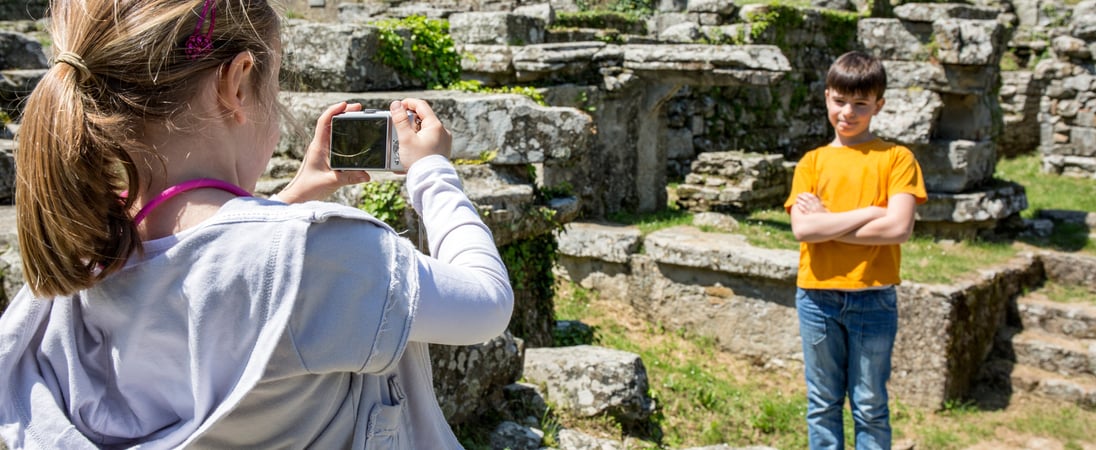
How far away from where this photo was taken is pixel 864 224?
3.61 m

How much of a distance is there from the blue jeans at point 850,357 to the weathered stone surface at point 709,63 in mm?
4467

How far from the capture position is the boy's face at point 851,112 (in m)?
3.80

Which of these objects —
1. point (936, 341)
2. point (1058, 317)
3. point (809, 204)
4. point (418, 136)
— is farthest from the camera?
point (1058, 317)

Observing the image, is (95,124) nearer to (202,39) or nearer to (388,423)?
(202,39)

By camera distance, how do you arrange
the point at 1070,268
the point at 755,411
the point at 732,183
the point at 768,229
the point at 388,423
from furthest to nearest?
the point at 732,183, the point at 768,229, the point at 1070,268, the point at 755,411, the point at 388,423

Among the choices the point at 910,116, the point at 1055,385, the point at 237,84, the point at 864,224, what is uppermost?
the point at 237,84

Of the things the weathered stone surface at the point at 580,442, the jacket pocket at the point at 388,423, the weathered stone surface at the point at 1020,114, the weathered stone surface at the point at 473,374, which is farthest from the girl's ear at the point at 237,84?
the weathered stone surface at the point at 1020,114

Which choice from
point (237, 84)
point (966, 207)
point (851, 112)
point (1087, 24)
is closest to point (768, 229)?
point (966, 207)

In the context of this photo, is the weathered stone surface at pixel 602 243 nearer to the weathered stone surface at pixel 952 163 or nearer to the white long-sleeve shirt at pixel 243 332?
the weathered stone surface at pixel 952 163

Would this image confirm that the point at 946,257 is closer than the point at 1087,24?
Yes

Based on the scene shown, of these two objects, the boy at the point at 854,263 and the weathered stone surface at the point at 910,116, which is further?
the weathered stone surface at the point at 910,116

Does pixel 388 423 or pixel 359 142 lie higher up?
pixel 359 142

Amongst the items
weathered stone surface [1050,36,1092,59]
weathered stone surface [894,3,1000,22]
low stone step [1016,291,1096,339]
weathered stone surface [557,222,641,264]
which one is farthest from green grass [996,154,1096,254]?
weathered stone surface [557,222,641,264]

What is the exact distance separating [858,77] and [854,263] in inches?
29.5
